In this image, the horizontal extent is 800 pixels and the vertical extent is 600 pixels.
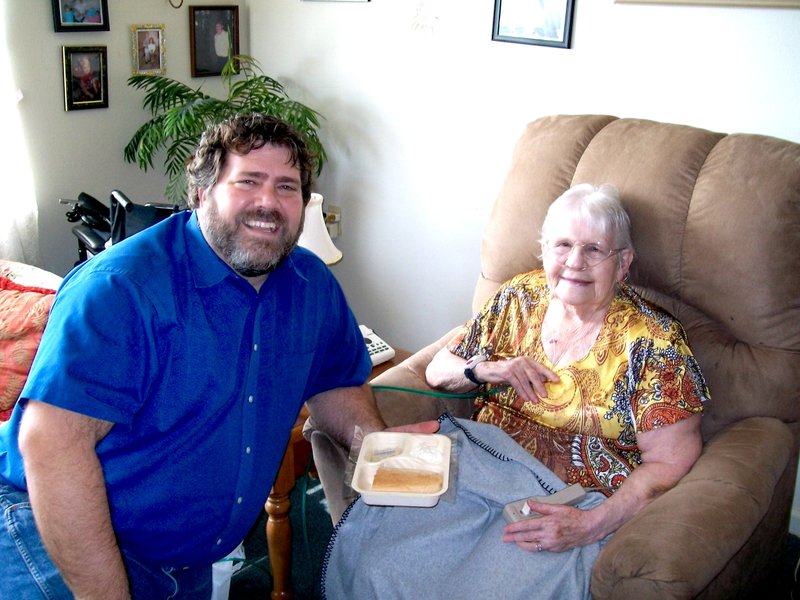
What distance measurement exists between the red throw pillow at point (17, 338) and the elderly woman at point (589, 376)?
1.10 m

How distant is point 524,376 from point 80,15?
2.17 m

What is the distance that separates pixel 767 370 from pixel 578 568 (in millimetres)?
612

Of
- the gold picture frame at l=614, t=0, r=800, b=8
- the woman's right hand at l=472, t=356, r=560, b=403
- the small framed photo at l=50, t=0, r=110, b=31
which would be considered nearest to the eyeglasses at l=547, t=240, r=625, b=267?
the woman's right hand at l=472, t=356, r=560, b=403

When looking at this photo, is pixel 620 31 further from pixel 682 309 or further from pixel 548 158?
pixel 682 309

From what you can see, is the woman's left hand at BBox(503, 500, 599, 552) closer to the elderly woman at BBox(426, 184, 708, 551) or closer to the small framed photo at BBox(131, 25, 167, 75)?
the elderly woman at BBox(426, 184, 708, 551)

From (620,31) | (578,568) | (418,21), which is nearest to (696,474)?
(578,568)

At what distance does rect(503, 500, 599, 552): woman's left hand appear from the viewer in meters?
1.42

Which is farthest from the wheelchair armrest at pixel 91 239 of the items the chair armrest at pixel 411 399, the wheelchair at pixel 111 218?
the chair armrest at pixel 411 399

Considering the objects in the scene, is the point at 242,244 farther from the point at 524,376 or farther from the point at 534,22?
the point at 534,22

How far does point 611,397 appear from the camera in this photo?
5.25ft

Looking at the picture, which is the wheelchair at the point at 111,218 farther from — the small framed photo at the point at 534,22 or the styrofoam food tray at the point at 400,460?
the small framed photo at the point at 534,22

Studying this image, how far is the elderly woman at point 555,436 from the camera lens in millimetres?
1432

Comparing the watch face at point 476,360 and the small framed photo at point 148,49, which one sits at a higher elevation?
the small framed photo at point 148,49

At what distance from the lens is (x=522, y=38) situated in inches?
94.0
